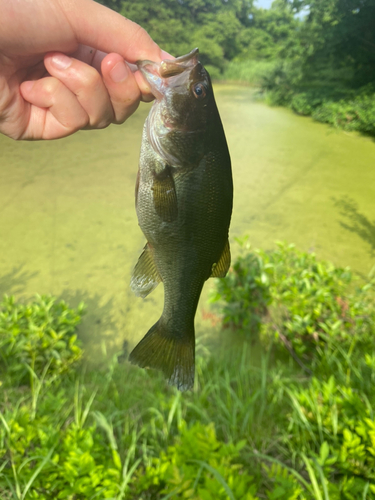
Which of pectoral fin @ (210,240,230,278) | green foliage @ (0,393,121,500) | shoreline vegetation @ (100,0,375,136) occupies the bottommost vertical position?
green foliage @ (0,393,121,500)

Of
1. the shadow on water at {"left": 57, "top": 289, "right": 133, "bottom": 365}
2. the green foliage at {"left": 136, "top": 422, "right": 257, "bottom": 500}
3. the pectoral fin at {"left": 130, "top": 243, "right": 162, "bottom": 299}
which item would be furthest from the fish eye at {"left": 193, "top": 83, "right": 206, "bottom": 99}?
the shadow on water at {"left": 57, "top": 289, "right": 133, "bottom": 365}

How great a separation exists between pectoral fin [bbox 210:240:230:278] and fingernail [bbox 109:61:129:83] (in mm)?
697

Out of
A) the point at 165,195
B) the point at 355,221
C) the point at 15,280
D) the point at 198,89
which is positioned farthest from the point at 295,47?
the point at 165,195

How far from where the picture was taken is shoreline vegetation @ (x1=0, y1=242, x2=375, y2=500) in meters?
1.34

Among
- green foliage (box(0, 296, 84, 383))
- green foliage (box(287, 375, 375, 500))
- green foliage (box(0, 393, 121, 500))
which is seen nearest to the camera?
green foliage (box(0, 393, 121, 500))

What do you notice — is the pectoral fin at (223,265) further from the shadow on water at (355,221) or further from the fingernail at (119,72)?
the shadow on water at (355,221)

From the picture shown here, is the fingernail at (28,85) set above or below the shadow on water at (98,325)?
above

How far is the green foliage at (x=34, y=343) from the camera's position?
2.20 metres

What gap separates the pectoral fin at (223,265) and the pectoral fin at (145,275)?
184 millimetres

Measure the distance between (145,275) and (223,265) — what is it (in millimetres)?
257

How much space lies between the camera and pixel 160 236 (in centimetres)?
99

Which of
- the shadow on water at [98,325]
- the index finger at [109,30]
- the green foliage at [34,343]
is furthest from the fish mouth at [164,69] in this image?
the shadow on water at [98,325]

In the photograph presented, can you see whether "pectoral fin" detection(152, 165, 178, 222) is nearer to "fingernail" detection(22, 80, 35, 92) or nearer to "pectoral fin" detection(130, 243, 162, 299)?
"pectoral fin" detection(130, 243, 162, 299)

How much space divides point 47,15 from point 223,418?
6.36 feet
